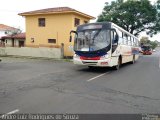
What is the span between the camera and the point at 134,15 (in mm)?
46125

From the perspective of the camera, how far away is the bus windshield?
15.1 m

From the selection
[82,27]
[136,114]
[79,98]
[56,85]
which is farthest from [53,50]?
[136,114]

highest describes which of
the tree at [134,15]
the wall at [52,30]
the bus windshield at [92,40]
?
the tree at [134,15]

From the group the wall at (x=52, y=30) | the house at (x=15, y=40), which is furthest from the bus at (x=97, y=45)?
the house at (x=15, y=40)

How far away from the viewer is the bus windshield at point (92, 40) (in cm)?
1514

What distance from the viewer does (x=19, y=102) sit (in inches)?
282

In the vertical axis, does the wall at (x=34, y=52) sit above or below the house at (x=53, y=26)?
below

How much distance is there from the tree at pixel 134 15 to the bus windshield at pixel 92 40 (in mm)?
30977

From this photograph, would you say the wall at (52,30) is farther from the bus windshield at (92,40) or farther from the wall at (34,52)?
the bus windshield at (92,40)

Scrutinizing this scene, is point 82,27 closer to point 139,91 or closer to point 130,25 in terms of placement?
point 139,91

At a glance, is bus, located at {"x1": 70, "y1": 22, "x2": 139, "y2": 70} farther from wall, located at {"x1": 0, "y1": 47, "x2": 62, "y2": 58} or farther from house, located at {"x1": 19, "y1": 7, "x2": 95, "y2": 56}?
wall, located at {"x1": 0, "y1": 47, "x2": 62, "y2": 58}

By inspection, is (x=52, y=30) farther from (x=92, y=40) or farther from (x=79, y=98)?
(x=79, y=98)

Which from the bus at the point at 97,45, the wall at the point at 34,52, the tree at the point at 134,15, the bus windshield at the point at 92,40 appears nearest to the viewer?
the bus at the point at 97,45

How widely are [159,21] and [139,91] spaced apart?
136 feet
